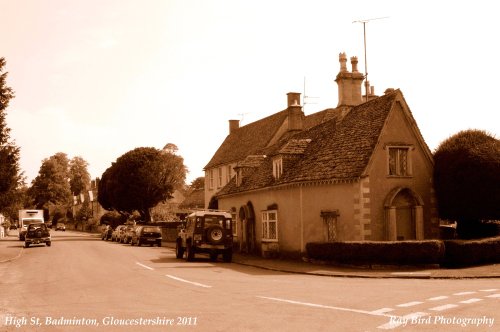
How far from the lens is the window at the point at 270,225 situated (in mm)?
31219

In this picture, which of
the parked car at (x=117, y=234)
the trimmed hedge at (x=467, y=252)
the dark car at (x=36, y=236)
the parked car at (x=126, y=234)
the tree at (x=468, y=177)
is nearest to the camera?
the trimmed hedge at (x=467, y=252)

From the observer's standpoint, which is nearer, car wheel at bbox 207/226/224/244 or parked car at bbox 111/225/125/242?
car wheel at bbox 207/226/224/244

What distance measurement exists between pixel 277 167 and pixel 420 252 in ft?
39.2

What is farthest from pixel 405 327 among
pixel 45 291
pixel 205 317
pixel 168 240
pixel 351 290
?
pixel 168 240

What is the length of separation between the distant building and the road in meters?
5.92

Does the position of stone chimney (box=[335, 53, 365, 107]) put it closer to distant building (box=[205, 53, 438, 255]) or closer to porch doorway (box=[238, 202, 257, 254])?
distant building (box=[205, 53, 438, 255])

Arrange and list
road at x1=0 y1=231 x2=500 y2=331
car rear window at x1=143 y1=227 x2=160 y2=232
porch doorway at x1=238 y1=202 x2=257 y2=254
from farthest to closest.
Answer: car rear window at x1=143 y1=227 x2=160 y2=232 < porch doorway at x1=238 y1=202 x2=257 y2=254 < road at x1=0 y1=231 x2=500 y2=331

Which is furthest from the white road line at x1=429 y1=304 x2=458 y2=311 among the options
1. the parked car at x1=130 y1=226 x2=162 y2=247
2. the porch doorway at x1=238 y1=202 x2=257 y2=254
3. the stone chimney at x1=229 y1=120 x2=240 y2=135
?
the stone chimney at x1=229 y1=120 x2=240 y2=135

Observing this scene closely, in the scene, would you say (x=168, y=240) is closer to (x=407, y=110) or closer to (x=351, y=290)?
(x=407, y=110)

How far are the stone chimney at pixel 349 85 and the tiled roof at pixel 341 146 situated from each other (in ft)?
3.32

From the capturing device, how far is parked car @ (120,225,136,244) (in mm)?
51438

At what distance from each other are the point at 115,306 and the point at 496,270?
15.4 metres

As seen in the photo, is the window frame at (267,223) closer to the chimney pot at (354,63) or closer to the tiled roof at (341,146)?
the tiled roof at (341,146)

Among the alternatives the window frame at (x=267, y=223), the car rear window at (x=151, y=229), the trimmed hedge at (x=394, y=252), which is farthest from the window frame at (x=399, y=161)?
the car rear window at (x=151, y=229)
